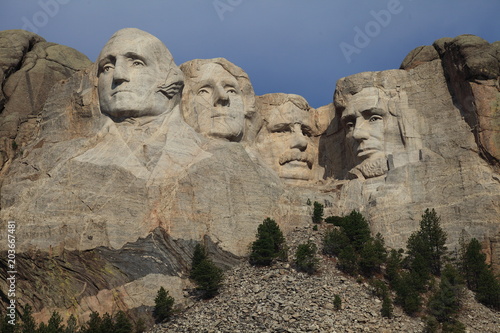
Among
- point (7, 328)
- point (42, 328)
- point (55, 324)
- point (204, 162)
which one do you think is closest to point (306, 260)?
point (204, 162)

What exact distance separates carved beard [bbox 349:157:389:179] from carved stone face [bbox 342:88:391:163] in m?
0.21

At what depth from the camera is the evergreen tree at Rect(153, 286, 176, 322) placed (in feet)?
119

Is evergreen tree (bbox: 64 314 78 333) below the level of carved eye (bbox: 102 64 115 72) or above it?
below

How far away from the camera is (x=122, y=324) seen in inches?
1390

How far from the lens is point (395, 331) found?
1377 inches

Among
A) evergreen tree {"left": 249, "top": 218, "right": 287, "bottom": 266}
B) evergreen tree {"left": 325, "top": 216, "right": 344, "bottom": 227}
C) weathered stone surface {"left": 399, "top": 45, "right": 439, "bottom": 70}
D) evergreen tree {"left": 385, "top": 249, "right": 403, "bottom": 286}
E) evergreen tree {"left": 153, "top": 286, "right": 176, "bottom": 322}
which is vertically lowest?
evergreen tree {"left": 153, "top": 286, "right": 176, "bottom": 322}

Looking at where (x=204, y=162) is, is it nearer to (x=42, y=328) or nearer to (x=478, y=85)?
(x=42, y=328)

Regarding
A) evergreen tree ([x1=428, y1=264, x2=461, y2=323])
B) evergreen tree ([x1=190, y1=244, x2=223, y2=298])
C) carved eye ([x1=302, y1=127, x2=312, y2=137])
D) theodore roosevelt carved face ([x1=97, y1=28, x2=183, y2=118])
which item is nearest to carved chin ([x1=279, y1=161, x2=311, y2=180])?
carved eye ([x1=302, y1=127, x2=312, y2=137])

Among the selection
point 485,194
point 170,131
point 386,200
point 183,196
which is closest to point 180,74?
point 170,131

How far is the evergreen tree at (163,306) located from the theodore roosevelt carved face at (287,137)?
964cm

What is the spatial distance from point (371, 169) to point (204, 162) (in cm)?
637

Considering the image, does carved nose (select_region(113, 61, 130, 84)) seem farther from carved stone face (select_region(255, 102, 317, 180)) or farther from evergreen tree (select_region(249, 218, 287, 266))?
evergreen tree (select_region(249, 218, 287, 266))

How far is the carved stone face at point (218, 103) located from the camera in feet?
141

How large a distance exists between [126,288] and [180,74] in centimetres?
911
